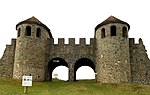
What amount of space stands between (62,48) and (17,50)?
6.09 m

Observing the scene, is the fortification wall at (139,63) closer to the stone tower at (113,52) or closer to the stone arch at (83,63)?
the stone tower at (113,52)

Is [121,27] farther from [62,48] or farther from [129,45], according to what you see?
[62,48]

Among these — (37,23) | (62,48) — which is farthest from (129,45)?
(37,23)

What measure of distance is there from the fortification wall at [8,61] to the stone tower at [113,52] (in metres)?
11.8

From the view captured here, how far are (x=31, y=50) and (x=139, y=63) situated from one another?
46.7 feet

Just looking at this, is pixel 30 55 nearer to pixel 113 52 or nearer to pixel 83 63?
pixel 83 63

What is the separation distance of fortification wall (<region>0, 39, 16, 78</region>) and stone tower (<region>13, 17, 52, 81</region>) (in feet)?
8.68

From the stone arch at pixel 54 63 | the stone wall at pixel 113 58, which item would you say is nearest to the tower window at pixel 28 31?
the stone arch at pixel 54 63

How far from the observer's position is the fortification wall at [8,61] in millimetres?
41562

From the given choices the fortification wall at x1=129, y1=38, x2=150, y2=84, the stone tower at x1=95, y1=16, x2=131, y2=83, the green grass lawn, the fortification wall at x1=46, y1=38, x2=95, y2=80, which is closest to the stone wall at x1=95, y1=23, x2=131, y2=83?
the stone tower at x1=95, y1=16, x2=131, y2=83

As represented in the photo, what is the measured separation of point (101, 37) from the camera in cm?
3988

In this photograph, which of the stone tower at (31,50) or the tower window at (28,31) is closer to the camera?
the stone tower at (31,50)

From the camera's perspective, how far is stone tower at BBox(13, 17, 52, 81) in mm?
38281

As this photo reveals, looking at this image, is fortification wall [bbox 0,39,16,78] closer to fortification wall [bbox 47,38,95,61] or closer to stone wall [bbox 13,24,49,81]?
stone wall [bbox 13,24,49,81]
